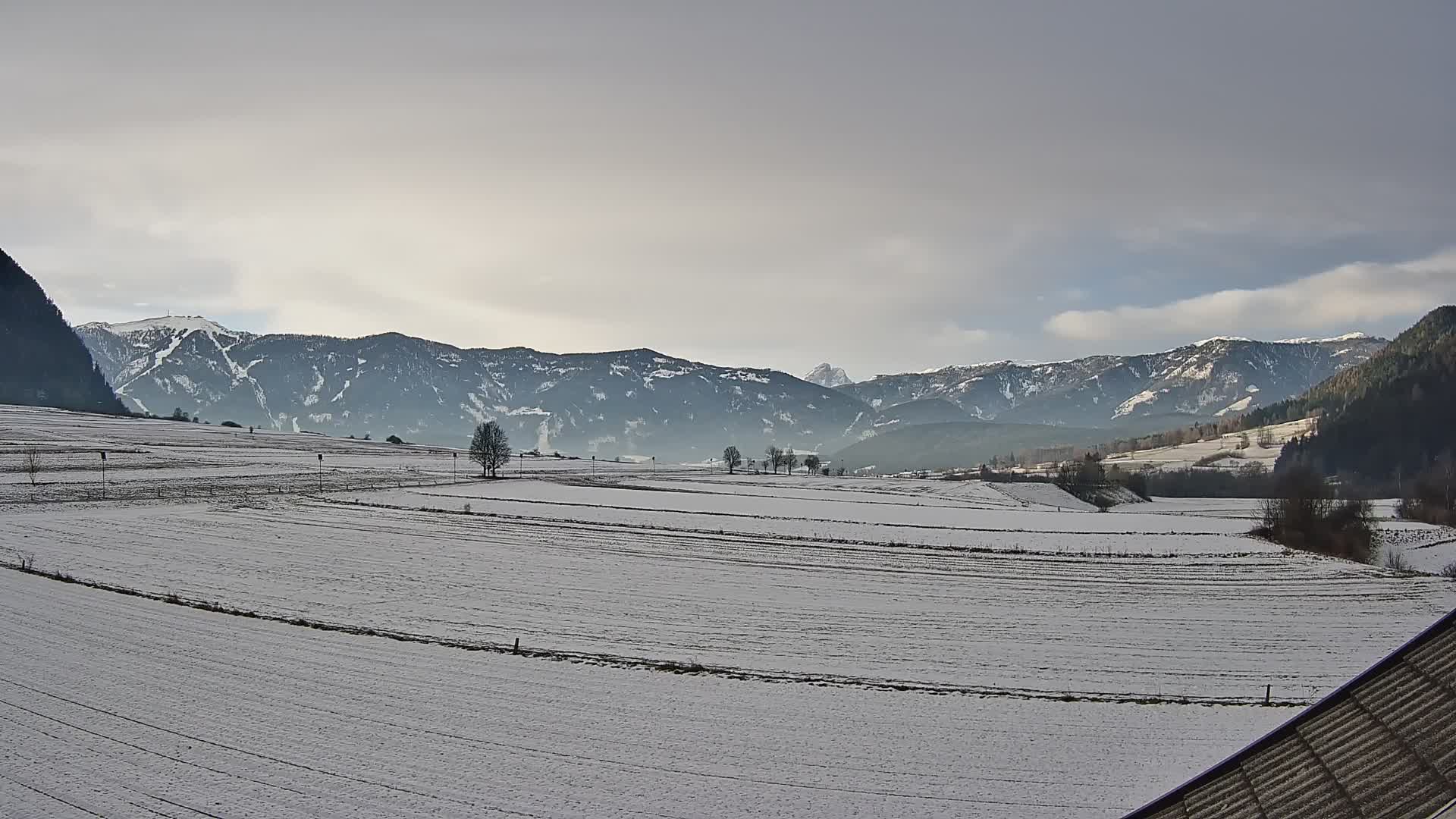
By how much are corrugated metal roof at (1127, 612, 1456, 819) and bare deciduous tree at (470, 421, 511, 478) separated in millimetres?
113424

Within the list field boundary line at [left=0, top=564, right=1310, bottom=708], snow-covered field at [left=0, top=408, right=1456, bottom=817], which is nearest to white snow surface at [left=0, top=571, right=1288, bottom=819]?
snow-covered field at [left=0, top=408, right=1456, bottom=817]

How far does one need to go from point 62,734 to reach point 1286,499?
8903cm

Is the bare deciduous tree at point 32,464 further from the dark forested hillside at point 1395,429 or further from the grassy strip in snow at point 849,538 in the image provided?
the dark forested hillside at point 1395,429

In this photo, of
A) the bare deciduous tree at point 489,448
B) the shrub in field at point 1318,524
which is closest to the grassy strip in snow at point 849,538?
the shrub in field at point 1318,524

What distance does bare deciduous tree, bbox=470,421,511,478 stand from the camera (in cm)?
11733

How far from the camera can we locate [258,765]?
16375mm

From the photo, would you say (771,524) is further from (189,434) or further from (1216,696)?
(189,434)

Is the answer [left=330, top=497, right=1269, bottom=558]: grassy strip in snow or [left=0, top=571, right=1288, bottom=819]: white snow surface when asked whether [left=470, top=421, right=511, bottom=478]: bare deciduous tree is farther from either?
[left=0, top=571, right=1288, bottom=819]: white snow surface

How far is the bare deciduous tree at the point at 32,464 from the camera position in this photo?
77.8m

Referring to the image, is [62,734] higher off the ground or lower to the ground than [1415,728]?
lower

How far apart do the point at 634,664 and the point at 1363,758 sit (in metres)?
20.5

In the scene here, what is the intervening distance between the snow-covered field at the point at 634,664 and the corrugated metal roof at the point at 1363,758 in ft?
25.6

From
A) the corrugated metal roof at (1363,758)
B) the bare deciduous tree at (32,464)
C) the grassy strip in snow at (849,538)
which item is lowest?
the grassy strip in snow at (849,538)

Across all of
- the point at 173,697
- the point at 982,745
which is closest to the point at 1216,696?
the point at 982,745
